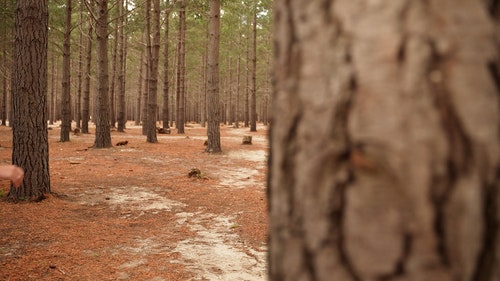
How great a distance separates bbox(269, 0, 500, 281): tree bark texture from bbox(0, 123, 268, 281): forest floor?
2.79 m

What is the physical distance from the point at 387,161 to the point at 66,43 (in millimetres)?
15959

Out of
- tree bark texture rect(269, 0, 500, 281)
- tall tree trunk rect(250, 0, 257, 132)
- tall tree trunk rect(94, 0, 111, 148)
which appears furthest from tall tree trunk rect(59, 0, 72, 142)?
tree bark texture rect(269, 0, 500, 281)

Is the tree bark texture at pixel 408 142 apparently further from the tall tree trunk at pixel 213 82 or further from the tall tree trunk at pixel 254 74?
the tall tree trunk at pixel 254 74

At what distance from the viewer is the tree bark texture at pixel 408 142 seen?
2.18ft

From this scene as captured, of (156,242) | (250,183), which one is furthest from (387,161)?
(250,183)

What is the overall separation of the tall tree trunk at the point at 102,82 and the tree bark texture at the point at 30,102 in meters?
7.42

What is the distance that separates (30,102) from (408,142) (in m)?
6.12

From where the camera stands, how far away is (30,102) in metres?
5.61

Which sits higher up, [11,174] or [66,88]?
[66,88]

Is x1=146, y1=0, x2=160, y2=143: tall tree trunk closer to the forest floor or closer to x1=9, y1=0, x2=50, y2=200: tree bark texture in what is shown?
the forest floor

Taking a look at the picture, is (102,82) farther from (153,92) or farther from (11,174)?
(11,174)

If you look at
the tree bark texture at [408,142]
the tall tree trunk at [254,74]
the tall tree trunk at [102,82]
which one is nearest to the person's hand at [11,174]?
the tree bark texture at [408,142]

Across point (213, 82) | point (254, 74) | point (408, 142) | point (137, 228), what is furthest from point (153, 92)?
point (408, 142)

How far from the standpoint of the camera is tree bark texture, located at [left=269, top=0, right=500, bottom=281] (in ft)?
2.18
